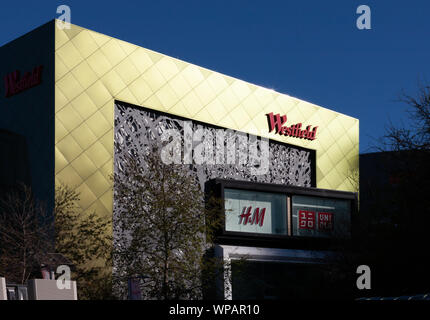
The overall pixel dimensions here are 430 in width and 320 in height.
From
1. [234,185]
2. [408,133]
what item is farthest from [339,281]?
[408,133]

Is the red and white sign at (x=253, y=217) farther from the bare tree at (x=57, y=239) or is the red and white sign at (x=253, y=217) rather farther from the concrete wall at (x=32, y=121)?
the concrete wall at (x=32, y=121)

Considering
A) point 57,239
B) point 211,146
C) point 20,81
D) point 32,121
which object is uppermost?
point 20,81

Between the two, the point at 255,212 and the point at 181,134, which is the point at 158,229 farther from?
the point at 255,212

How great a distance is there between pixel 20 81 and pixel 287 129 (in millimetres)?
16518

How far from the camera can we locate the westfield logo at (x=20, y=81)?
1090 inches

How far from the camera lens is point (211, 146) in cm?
3284

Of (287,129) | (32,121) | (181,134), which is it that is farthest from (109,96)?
(287,129)

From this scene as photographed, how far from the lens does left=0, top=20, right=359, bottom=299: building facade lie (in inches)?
1073

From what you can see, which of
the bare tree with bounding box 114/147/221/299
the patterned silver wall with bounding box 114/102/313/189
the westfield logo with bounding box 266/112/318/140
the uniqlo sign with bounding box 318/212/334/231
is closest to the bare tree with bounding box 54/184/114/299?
the bare tree with bounding box 114/147/221/299

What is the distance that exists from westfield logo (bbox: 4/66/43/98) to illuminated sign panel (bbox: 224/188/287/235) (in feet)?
37.3

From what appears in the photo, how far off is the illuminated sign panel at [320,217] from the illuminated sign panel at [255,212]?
3.68 ft

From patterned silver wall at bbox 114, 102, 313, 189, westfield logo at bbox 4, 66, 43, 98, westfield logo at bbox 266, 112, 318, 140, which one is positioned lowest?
patterned silver wall at bbox 114, 102, 313, 189

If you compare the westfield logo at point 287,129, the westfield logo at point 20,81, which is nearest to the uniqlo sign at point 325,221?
the westfield logo at point 287,129

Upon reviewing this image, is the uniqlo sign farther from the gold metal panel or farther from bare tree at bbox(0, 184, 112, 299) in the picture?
bare tree at bbox(0, 184, 112, 299)
